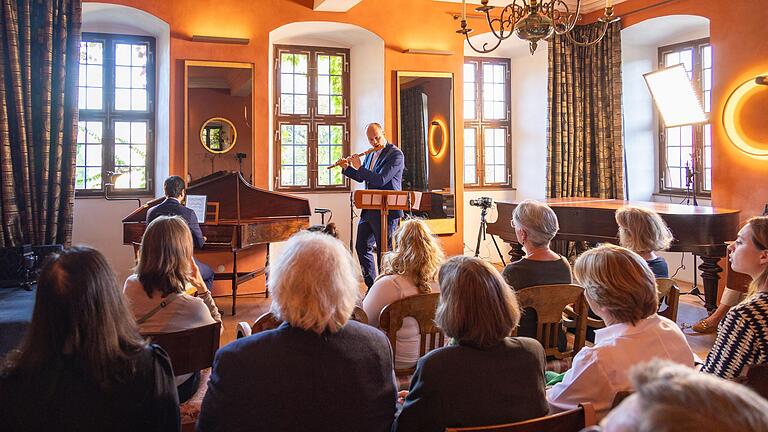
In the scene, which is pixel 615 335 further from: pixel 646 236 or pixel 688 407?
pixel 646 236

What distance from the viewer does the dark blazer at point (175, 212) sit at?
14.5 feet

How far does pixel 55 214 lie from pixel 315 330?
482cm

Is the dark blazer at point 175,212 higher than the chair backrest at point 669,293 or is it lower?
higher

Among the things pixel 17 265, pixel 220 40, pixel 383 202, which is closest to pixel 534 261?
pixel 383 202

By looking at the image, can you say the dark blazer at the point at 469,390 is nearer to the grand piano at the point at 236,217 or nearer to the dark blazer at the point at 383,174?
the grand piano at the point at 236,217

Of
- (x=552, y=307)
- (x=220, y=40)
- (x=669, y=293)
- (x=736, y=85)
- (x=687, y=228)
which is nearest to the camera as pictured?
(x=552, y=307)

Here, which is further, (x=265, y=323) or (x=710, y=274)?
(x=710, y=274)

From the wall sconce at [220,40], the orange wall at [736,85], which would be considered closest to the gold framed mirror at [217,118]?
the wall sconce at [220,40]

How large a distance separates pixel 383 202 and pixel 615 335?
11.4ft

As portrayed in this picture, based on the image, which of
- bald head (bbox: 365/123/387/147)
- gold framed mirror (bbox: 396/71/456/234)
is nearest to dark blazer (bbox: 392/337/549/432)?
bald head (bbox: 365/123/387/147)

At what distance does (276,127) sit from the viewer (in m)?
6.93

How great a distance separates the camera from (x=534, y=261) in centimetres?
284

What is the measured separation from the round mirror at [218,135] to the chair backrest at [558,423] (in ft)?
16.9

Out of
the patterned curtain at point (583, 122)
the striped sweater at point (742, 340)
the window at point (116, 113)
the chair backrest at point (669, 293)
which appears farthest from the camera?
the patterned curtain at point (583, 122)
